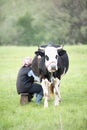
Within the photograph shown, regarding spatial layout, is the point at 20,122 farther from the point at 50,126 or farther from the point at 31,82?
the point at 31,82

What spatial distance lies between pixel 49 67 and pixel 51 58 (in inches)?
11.5

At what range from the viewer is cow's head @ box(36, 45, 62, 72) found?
38.6 ft

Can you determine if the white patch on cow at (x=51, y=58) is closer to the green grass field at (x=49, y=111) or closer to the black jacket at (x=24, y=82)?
the black jacket at (x=24, y=82)

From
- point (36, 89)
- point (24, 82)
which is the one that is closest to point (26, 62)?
point (24, 82)

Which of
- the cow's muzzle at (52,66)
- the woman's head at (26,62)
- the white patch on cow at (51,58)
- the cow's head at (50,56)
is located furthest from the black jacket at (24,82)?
the cow's muzzle at (52,66)

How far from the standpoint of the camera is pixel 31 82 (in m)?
12.7

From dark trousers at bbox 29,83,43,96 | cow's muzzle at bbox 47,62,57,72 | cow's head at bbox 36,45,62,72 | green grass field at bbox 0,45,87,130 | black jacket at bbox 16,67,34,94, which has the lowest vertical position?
green grass field at bbox 0,45,87,130

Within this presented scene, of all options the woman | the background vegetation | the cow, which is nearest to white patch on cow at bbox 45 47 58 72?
the cow

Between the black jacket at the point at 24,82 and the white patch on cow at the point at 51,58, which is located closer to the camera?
the white patch on cow at the point at 51,58

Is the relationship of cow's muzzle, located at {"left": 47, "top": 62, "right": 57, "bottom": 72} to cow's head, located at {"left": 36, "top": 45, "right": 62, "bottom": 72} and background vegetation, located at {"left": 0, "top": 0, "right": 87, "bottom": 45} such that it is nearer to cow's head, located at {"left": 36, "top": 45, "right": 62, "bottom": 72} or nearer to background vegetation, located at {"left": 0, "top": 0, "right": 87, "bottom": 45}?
cow's head, located at {"left": 36, "top": 45, "right": 62, "bottom": 72}

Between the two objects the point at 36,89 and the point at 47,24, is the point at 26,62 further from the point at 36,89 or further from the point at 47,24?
the point at 47,24

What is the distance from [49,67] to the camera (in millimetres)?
11781

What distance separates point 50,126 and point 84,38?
6015cm

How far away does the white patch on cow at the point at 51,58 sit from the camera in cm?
1176
